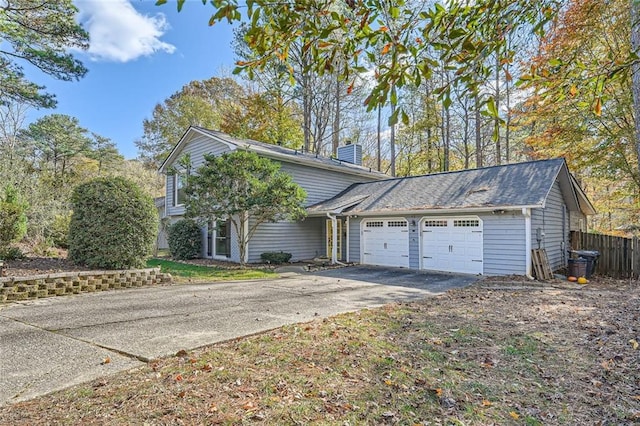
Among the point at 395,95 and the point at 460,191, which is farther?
the point at 460,191

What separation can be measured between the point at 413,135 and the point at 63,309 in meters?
23.5

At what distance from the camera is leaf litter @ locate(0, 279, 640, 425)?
270 centimetres

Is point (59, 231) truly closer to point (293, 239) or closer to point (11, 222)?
point (11, 222)

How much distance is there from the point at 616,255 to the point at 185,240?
15480 mm

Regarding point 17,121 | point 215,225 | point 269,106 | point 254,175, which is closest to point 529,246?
point 254,175

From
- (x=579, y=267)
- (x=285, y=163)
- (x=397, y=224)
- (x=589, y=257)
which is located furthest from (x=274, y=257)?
(x=589, y=257)

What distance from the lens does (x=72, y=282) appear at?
7.25 m

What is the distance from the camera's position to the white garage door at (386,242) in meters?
12.7

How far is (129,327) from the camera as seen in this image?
4.97 meters

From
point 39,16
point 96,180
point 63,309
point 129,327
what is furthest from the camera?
point 39,16

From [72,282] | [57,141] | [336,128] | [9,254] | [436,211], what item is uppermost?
[336,128]

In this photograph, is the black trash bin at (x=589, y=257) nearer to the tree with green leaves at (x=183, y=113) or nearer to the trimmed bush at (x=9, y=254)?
the trimmed bush at (x=9, y=254)

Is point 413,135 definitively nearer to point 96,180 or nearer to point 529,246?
point 529,246

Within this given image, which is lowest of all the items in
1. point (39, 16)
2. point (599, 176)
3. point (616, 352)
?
point (616, 352)
